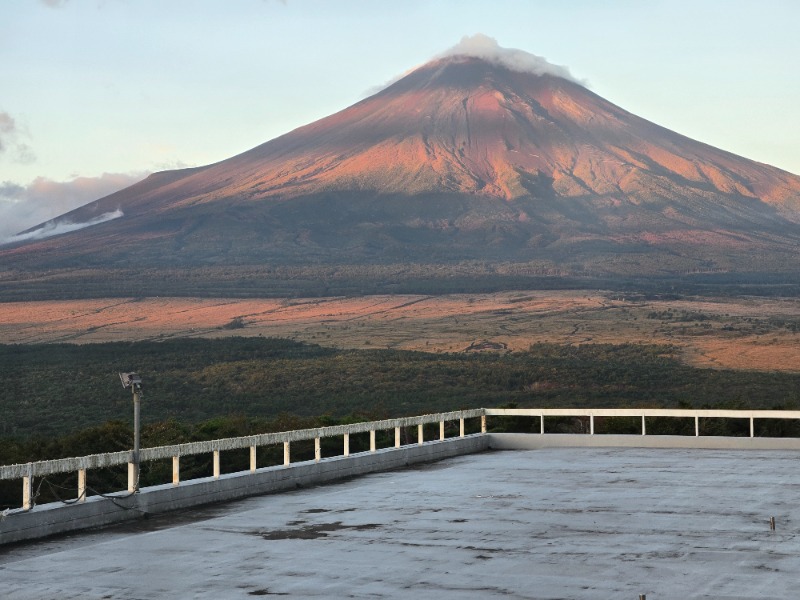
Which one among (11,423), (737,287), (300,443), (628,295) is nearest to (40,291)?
(628,295)

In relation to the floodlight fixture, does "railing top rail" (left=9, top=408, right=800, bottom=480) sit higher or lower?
lower

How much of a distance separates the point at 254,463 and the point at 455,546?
5994mm

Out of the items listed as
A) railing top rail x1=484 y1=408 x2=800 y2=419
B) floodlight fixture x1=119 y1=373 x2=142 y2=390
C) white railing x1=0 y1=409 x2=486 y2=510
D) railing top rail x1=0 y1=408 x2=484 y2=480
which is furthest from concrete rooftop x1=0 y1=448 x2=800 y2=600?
railing top rail x1=484 y1=408 x2=800 y2=419

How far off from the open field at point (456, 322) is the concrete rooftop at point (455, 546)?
92.7m

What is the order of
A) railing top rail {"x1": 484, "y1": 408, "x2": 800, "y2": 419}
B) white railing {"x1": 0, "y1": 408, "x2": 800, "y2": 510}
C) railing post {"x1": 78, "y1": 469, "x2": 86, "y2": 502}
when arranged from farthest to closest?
1. railing top rail {"x1": 484, "y1": 408, "x2": 800, "y2": 419}
2. railing post {"x1": 78, "y1": 469, "x2": 86, "y2": 502}
3. white railing {"x1": 0, "y1": 408, "x2": 800, "y2": 510}

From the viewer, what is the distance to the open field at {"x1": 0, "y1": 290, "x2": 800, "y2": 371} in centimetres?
13100

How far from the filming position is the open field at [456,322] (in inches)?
5157

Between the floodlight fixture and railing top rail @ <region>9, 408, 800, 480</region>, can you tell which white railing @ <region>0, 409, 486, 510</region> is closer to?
railing top rail @ <region>9, 408, 800, 480</region>

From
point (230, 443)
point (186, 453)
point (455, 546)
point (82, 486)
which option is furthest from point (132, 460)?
point (455, 546)

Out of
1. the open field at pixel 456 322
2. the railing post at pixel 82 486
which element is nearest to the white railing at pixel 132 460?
the railing post at pixel 82 486

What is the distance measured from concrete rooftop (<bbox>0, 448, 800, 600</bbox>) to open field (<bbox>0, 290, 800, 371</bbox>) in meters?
92.7

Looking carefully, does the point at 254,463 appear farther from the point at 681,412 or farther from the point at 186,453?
the point at 681,412

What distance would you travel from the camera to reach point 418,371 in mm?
99938

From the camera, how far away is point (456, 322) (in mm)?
157125
